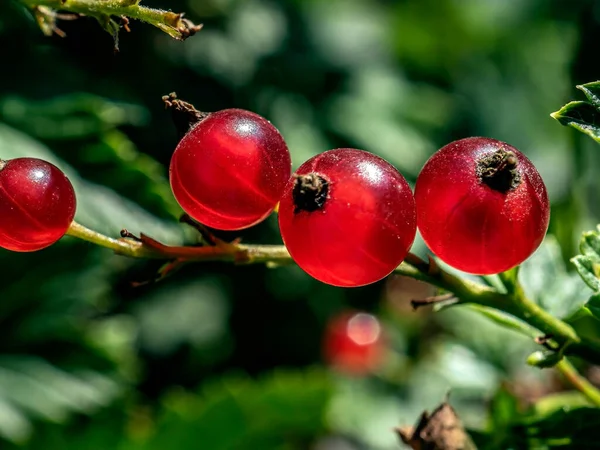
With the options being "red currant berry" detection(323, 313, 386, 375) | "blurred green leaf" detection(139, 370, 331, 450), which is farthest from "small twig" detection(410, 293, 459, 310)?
"red currant berry" detection(323, 313, 386, 375)

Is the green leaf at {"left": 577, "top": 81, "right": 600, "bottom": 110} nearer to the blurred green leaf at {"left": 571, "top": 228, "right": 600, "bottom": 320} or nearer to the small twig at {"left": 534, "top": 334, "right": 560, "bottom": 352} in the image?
the blurred green leaf at {"left": 571, "top": 228, "right": 600, "bottom": 320}

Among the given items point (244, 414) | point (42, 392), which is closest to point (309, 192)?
point (244, 414)

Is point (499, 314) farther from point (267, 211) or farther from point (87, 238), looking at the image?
point (87, 238)

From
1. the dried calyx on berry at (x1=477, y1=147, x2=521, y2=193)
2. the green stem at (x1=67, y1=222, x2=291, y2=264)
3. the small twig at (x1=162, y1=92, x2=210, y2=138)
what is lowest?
the green stem at (x1=67, y1=222, x2=291, y2=264)

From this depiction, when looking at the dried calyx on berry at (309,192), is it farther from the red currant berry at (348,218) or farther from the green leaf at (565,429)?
the green leaf at (565,429)

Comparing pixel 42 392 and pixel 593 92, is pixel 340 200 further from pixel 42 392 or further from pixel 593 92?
pixel 42 392

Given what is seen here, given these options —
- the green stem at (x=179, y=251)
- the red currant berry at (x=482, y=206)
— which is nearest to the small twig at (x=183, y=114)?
the green stem at (x=179, y=251)
